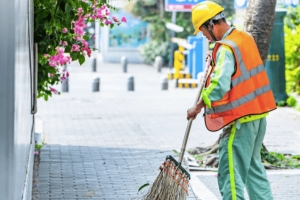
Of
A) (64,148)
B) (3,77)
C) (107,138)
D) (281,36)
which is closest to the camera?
(3,77)

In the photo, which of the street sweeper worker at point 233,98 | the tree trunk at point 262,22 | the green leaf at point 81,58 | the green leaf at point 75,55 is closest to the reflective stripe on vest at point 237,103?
the street sweeper worker at point 233,98

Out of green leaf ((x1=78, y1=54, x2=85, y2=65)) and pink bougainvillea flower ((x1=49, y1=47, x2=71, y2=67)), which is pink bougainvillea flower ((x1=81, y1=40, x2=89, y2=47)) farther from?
pink bougainvillea flower ((x1=49, y1=47, x2=71, y2=67))

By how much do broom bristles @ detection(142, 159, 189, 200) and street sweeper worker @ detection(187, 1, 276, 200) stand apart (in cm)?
29

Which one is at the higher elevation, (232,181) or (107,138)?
(232,181)

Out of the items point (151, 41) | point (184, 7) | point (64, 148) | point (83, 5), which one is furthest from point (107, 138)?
point (151, 41)

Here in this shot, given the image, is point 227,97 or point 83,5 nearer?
point 227,97

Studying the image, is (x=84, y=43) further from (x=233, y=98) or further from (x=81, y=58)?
(x=233, y=98)

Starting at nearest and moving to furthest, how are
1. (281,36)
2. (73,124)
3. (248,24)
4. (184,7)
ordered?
1. (248,24)
2. (73,124)
3. (281,36)
4. (184,7)

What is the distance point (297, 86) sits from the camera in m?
16.1

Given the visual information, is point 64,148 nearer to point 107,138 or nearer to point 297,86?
point 107,138

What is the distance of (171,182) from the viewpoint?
5.44 metres

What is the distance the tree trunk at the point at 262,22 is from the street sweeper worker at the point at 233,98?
11.7 feet

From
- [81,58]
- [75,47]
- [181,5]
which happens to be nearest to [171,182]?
[81,58]

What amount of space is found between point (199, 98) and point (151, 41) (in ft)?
96.0
